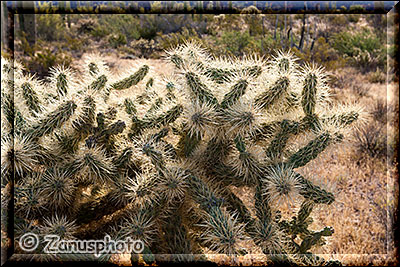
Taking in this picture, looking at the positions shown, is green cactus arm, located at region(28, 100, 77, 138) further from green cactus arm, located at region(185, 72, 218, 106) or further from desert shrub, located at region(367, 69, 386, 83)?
desert shrub, located at region(367, 69, 386, 83)

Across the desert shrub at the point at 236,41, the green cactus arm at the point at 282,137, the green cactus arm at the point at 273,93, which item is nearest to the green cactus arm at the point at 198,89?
the green cactus arm at the point at 273,93

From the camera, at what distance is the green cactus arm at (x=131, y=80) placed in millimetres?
2387

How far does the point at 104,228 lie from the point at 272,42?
15.3ft

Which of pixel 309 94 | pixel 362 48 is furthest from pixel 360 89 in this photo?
pixel 309 94

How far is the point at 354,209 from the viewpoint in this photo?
2.84 meters

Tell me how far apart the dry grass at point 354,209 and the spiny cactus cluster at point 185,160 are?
145 mm

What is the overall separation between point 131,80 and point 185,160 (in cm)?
78

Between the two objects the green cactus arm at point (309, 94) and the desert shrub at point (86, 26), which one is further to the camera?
the desert shrub at point (86, 26)

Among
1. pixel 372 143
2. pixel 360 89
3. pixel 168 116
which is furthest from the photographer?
pixel 360 89

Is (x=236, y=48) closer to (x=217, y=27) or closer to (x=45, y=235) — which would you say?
(x=217, y=27)

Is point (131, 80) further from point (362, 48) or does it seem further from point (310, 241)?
point (362, 48)

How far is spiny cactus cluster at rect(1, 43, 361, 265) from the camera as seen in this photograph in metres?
1.74

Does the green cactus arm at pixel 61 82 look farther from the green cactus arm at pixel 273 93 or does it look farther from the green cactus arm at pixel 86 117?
the green cactus arm at pixel 273 93


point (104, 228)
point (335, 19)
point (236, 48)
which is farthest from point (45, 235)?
point (335, 19)
